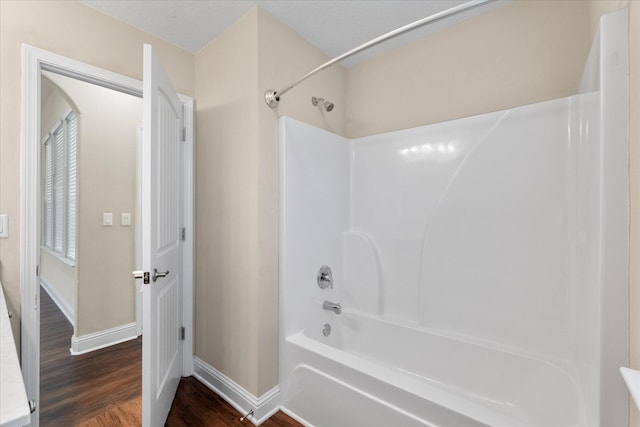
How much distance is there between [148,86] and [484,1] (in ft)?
4.62

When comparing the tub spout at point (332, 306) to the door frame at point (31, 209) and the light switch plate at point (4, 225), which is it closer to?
the door frame at point (31, 209)

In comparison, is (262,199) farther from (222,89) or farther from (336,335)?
(336,335)

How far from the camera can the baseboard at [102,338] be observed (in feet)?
7.88

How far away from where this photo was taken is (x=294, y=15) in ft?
5.71

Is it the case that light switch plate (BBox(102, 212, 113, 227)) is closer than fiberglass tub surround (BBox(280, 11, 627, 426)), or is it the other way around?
fiberglass tub surround (BBox(280, 11, 627, 426))

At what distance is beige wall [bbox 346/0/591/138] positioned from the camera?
4.98ft

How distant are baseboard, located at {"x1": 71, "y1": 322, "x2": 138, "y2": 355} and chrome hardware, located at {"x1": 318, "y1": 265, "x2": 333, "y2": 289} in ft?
6.56

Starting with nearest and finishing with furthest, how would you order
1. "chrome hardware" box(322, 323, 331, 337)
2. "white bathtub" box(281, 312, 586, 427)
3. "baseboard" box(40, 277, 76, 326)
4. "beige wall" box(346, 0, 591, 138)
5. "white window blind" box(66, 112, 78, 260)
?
"white bathtub" box(281, 312, 586, 427) → "beige wall" box(346, 0, 591, 138) → "chrome hardware" box(322, 323, 331, 337) → "white window blind" box(66, 112, 78, 260) → "baseboard" box(40, 277, 76, 326)

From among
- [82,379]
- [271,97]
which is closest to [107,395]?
[82,379]

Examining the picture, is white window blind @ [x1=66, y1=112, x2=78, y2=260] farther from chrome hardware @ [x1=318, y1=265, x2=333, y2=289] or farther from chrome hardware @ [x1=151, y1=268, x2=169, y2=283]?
chrome hardware @ [x1=318, y1=265, x2=333, y2=289]

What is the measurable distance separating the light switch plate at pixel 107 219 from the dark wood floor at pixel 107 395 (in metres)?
1.11

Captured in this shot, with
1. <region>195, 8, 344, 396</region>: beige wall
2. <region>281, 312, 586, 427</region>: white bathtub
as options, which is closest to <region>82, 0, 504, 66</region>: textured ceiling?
<region>195, 8, 344, 396</region>: beige wall

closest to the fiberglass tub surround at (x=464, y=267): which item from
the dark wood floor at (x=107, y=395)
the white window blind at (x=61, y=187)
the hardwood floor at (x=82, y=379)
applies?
the dark wood floor at (x=107, y=395)

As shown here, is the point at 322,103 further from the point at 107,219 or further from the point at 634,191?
the point at 107,219
